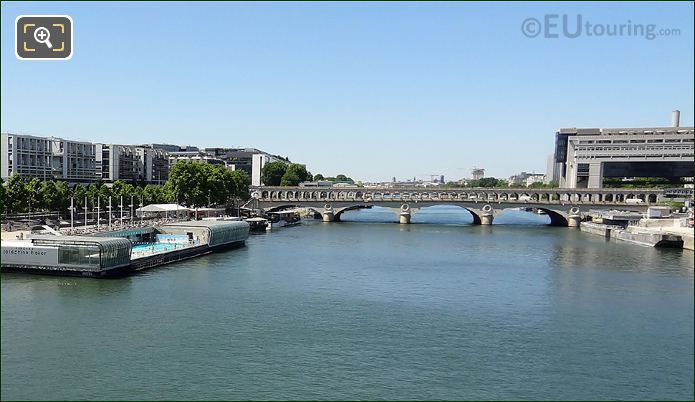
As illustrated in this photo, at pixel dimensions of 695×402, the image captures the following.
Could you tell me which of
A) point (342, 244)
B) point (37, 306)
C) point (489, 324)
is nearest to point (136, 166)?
point (342, 244)

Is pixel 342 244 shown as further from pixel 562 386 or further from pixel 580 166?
pixel 580 166

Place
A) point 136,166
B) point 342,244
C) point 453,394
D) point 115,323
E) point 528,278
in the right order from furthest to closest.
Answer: point 136,166 < point 342,244 < point 528,278 < point 115,323 < point 453,394

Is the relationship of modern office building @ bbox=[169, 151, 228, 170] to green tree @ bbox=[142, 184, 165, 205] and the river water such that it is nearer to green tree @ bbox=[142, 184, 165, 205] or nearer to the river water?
green tree @ bbox=[142, 184, 165, 205]

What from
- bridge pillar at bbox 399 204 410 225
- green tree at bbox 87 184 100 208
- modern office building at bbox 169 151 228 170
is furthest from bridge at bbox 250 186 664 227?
modern office building at bbox 169 151 228 170

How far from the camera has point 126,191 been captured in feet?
209

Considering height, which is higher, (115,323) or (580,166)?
(580,166)

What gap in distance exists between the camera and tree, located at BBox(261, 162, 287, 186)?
130750mm

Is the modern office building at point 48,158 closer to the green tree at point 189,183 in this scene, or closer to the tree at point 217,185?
the green tree at point 189,183

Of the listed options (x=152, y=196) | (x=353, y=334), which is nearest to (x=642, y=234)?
(x=353, y=334)

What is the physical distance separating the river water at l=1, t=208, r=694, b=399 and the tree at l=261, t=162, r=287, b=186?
95570mm

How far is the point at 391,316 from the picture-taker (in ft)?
81.0

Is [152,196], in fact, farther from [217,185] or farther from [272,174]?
[272,174]

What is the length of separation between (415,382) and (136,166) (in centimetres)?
9663

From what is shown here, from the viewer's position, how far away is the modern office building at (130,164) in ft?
307
